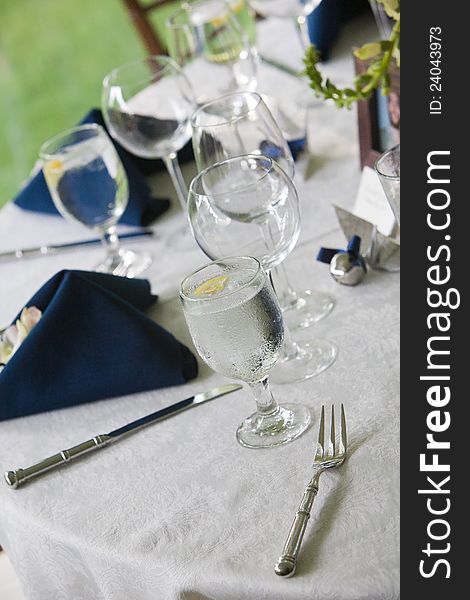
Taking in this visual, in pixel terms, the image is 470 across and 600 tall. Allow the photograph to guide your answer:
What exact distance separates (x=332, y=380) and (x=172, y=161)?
0.56 metres

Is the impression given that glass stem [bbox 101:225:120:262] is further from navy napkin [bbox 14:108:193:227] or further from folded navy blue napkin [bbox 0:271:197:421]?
folded navy blue napkin [bbox 0:271:197:421]

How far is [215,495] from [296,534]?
0.38ft

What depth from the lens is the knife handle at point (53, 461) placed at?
92 centimetres

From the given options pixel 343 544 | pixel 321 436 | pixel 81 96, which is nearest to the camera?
pixel 343 544

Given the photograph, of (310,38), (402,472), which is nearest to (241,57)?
(310,38)

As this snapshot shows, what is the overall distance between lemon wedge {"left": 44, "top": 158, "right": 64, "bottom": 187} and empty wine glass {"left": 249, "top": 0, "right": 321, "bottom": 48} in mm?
649

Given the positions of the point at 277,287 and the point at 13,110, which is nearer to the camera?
the point at 277,287

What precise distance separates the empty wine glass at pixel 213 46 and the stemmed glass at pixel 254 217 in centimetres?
60

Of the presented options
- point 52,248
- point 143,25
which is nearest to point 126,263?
point 52,248

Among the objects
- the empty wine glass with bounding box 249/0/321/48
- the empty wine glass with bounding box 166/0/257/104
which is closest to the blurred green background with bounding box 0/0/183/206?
the empty wine glass with bounding box 249/0/321/48

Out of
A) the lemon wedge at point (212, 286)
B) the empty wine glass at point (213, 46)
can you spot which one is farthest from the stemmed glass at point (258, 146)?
the empty wine glass at point (213, 46)

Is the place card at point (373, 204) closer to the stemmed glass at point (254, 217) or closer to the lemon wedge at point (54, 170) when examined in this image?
the stemmed glass at point (254, 217)

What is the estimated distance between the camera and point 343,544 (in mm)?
719

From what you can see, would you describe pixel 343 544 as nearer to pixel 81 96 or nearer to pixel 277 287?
pixel 277 287
